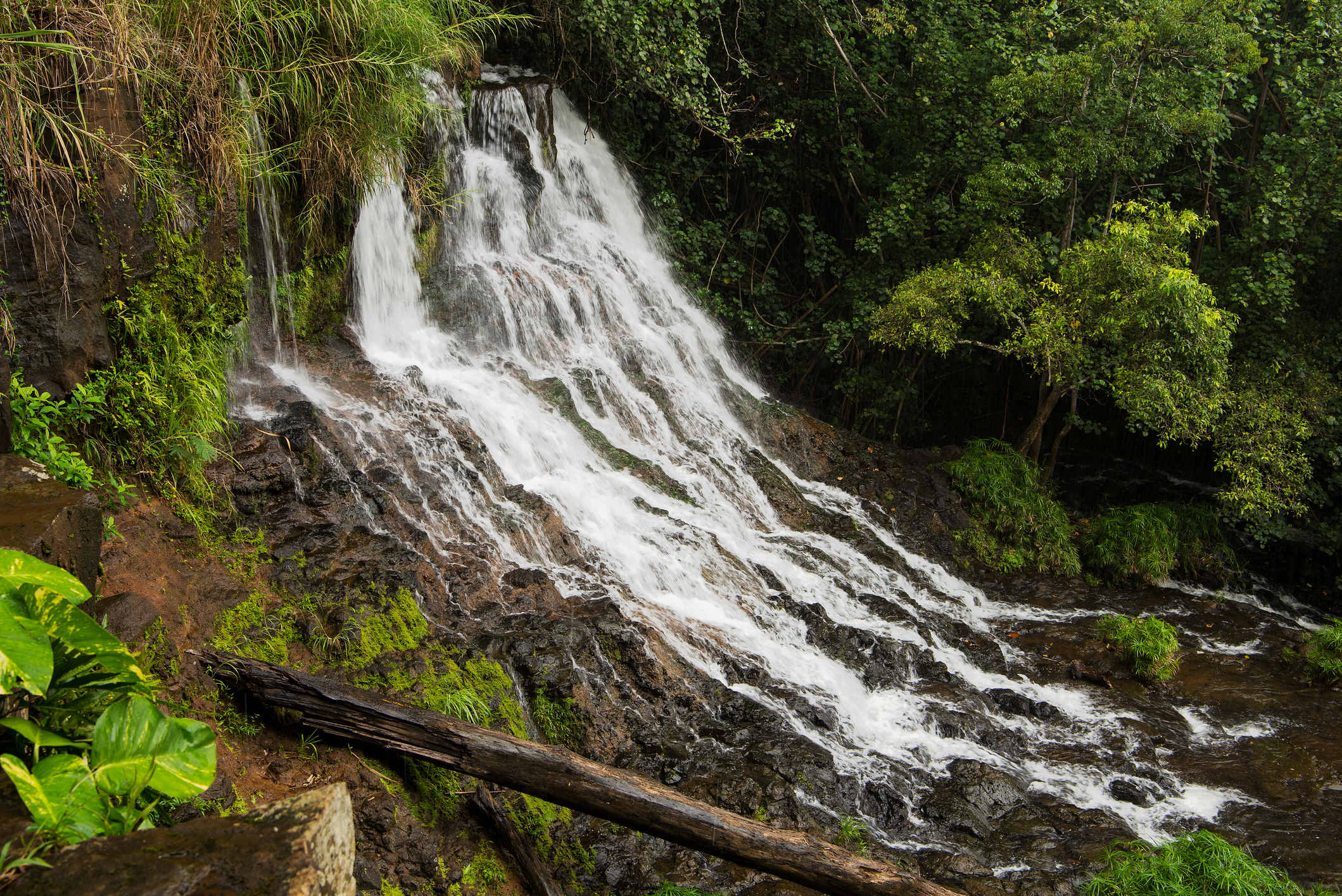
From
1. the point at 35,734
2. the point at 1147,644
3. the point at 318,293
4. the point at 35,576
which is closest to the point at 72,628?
the point at 35,576

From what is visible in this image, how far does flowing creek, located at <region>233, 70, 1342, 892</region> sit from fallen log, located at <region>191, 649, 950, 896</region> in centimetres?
151

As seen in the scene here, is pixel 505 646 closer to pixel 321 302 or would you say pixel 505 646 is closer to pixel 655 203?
pixel 321 302

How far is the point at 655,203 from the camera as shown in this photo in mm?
10789

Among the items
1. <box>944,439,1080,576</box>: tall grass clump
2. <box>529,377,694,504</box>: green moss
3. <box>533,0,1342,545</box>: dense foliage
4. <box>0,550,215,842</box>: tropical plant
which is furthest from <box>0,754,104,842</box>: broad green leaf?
<box>944,439,1080,576</box>: tall grass clump

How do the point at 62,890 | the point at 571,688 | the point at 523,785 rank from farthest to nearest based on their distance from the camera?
the point at 571,688
the point at 523,785
the point at 62,890

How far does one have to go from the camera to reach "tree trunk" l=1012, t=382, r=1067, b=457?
9695 mm

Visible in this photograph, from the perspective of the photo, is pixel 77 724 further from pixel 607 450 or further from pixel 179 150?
pixel 607 450

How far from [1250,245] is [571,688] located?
977 cm

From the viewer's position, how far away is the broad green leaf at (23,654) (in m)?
2.07

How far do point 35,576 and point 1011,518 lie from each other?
9.60 meters

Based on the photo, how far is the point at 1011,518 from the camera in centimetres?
992

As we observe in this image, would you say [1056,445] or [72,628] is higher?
[72,628]

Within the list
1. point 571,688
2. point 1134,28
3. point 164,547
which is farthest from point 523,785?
point 1134,28

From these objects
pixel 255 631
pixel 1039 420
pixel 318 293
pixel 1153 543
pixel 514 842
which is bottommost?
pixel 1153 543
